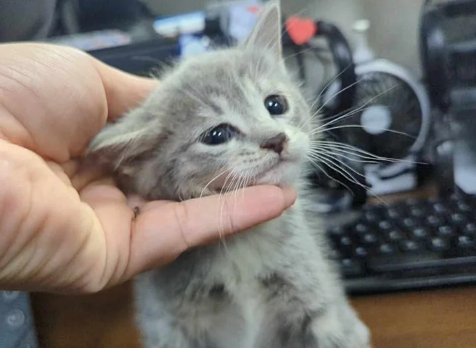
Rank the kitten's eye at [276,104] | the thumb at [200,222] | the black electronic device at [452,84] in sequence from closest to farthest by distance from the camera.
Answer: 1. the thumb at [200,222]
2. the kitten's eye at [276,104]
3. the black electronic device at [452,84]

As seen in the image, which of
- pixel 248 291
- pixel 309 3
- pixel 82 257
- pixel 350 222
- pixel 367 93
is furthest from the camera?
pixel 309 3

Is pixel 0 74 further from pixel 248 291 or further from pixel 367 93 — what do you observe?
pixel 367 93

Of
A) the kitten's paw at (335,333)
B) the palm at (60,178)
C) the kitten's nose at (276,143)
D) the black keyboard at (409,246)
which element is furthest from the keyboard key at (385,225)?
the palm at (60,178)

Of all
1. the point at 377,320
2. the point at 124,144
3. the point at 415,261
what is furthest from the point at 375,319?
the point at 124,144

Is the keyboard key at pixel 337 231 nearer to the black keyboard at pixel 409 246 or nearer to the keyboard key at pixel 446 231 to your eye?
the black keyboard at pixel 409 246

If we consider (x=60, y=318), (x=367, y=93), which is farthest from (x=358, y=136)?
(x=60, y=318)

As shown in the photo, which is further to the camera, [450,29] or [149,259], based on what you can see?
[450,29]
